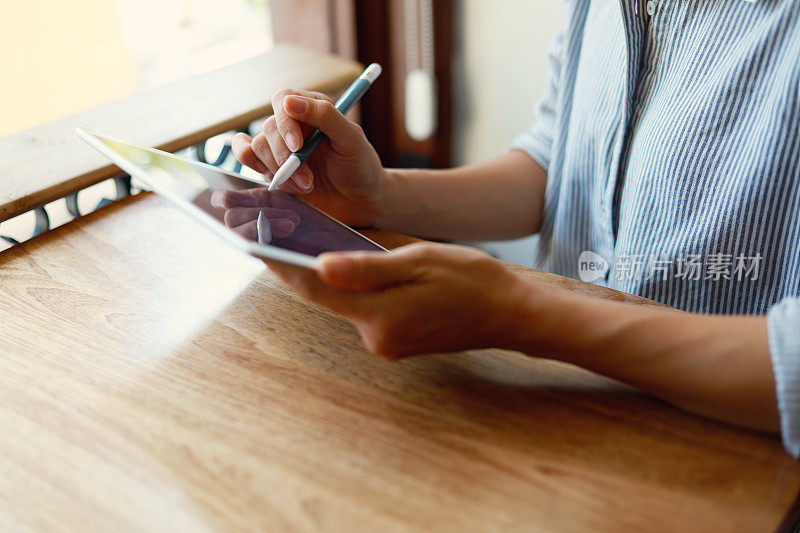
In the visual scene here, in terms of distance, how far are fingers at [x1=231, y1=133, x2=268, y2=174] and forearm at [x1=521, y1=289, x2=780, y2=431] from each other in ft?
1.27

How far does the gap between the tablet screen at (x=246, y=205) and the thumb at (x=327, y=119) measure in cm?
9

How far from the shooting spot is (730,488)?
0.48 meters

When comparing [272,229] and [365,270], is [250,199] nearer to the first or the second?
[272,229]

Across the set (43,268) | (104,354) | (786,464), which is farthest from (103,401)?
(786,464)

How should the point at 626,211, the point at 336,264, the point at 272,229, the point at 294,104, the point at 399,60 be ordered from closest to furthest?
the point at 336,264 < the point at 272,229 < the point at 294,104 < the point at 626,211 < the point at 399,60

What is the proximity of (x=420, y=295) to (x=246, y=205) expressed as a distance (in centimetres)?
24

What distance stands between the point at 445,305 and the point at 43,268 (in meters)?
0.44

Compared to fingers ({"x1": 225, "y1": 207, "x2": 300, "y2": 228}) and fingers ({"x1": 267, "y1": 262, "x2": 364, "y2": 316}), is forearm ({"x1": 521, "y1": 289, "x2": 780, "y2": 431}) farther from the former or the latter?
fingers ({"x1": 225, "y1": 207, "x2": 300, "y2": 228})

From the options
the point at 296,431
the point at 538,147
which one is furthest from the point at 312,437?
the point at 538,147

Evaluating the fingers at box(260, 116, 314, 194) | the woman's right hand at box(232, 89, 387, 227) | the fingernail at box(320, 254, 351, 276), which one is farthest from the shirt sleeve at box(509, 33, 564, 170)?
the fingernail at box(320, 254, 351, 276)

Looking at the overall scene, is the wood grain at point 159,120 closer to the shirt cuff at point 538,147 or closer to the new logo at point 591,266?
the shirt cuff at point 538,147

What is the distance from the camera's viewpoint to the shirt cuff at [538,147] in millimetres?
1021

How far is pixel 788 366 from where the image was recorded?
20.2 inches

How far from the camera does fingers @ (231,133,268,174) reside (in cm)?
81
